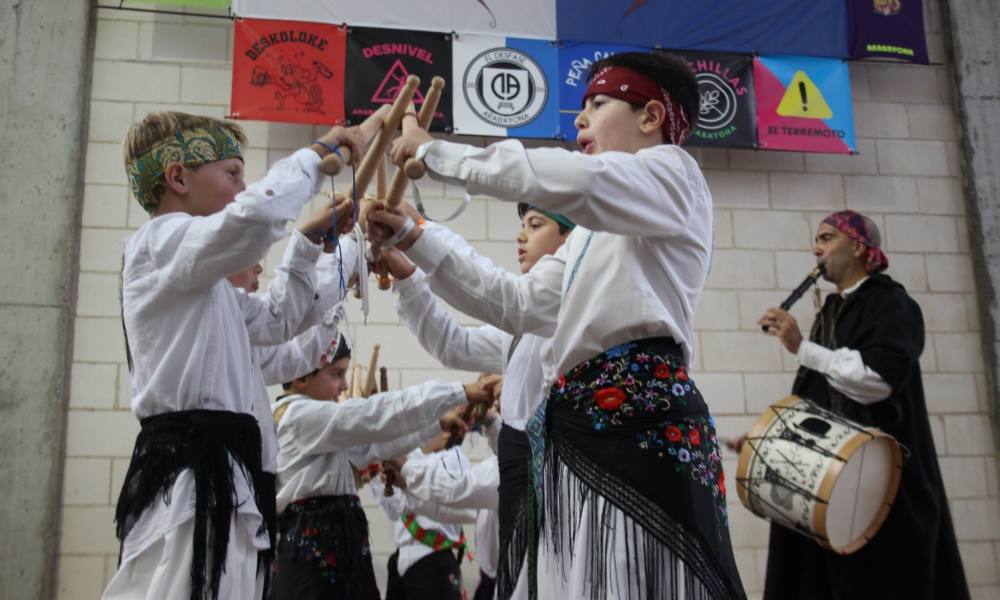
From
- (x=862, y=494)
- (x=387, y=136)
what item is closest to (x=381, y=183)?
(x=387, y=136)

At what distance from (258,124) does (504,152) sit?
3.76m

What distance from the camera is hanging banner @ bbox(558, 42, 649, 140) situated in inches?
215

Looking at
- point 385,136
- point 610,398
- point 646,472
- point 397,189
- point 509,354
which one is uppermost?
point 385,136

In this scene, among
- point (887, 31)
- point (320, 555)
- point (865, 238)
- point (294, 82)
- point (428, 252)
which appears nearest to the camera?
point (428, 252)

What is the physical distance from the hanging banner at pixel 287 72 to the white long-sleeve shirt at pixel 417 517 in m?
1.94

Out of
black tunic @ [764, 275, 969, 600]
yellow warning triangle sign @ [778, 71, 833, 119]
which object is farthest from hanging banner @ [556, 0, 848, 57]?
black tunic @ [764, 275, 969, 600]

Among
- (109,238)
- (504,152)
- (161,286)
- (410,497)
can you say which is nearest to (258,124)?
(109,238)

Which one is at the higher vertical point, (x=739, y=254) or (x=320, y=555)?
(x=739, y=254)

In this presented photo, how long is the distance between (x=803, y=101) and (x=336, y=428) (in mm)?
3731

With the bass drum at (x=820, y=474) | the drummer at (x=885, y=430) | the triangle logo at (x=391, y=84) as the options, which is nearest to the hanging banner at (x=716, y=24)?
the triangle logo at (x=391, y=84)

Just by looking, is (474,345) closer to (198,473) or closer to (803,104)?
(198,473)

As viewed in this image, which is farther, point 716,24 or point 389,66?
point 716,24

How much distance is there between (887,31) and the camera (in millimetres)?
5910

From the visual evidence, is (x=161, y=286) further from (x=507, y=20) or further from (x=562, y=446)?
(x=507, y=20)
